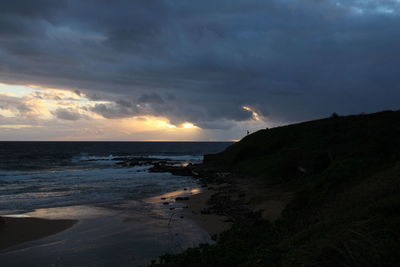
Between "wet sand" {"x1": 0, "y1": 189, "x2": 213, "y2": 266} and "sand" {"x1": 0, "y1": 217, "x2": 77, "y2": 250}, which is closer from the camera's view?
"wet sand" {"x1": 0, "y1": 189, "x2": 213, "y2": 266}

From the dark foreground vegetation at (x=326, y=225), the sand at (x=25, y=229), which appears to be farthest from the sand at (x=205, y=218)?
the sand at (x=25, y=229)

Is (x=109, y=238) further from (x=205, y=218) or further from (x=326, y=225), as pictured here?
(x=326, y=225)

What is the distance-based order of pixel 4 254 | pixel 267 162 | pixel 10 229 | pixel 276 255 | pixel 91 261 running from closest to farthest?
pixel 276 255
pixel 91 261
pixel 4 254
pixel 10 229
pixel 267 162

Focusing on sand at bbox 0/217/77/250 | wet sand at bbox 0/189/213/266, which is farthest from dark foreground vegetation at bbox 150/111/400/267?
sand at bbox 0/217/77/250

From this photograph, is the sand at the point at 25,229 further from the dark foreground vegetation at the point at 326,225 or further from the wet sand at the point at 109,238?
the dark foreground vegetation at the point at 326,225

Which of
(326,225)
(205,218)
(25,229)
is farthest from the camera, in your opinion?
(205,218)

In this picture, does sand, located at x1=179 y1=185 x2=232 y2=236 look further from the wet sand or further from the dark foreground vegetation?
the dark foreground vegetation

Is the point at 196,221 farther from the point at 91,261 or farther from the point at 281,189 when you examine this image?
the point at 281,189

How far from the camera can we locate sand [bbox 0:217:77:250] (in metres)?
13.5

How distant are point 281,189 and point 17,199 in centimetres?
2057

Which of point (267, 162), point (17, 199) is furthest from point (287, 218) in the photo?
point (267, 162)

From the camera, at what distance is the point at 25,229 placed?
14969mm

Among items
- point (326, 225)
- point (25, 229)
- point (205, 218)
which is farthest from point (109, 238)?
point (326, 225)

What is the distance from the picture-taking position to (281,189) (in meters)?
23.1
